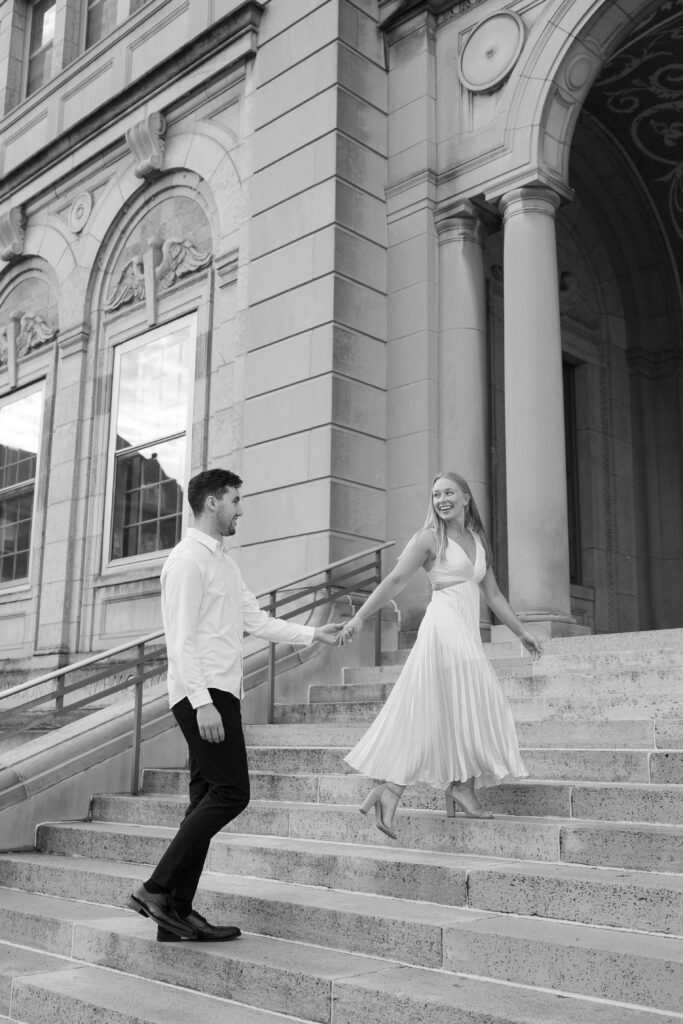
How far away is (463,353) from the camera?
984 centimetres

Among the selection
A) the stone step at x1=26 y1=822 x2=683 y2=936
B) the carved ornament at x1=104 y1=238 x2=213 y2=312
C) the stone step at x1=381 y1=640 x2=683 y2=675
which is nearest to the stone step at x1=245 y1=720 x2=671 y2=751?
the stone step at x1=381 y1=640 x2=683 y2=675

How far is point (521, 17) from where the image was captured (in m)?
9.84

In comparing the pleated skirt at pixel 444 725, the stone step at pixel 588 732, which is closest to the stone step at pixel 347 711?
the stone step at pixel 588 732

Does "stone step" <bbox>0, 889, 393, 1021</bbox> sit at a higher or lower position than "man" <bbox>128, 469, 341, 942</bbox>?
lower

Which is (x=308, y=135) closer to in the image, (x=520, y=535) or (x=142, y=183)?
(x=142, y=183)

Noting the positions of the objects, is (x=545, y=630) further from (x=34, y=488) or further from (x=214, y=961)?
(x=34, y=488)

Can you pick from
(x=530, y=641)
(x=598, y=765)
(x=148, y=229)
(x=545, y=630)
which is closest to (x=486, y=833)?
(x=598, y=765)

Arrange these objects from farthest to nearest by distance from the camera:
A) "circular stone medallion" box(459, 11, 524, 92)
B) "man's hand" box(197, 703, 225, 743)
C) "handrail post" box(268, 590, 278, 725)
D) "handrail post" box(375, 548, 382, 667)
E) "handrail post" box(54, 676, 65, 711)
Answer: "circular stone medallion" box(459, 11, 524, 92), "handrail post" box(375, 548, 382, 667), "handrail post" box(268, 590, 278, 725), "handrail post" box(54, 676, 65, 711), "man's hand" box(197, 703, 225, 743)

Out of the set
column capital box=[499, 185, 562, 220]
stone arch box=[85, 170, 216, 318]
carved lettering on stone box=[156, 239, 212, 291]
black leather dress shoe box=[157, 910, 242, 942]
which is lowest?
black leather dress shoe box=[157, 910, 242, 942]

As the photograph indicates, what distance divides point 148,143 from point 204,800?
1009 centimetres

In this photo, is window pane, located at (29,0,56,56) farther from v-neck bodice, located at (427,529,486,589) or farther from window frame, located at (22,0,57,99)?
v-neck bodice, located at (427,529,486,589)

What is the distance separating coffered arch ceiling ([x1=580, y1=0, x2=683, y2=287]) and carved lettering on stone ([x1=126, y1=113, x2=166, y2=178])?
5087 millimetres

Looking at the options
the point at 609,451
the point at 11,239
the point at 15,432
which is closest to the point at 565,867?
the point at 609,451

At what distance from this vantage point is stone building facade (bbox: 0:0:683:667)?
956 cm
